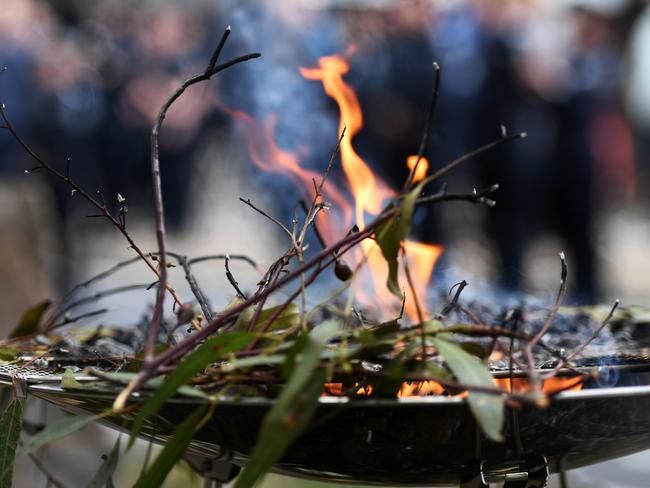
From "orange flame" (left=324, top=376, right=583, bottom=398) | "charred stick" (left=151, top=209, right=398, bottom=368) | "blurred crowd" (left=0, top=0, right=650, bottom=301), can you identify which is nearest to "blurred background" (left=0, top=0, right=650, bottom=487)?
"blurred crowd" (left=0, top=0, right=650, bottom=301)

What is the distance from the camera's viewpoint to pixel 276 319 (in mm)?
787

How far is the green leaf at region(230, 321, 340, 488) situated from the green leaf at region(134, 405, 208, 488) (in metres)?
0.07

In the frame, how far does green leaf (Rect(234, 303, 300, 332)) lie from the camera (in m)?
0.79

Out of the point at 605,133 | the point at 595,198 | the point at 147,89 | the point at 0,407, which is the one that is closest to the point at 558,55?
the point at 605,133

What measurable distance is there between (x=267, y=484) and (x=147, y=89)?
2.23 m

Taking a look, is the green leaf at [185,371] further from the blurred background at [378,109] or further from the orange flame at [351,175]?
the blurred background at [378,109]

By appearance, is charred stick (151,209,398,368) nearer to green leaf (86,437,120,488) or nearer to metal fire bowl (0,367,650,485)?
metal fire bowl (0,367,650,485)

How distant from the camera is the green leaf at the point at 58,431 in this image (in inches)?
25.0

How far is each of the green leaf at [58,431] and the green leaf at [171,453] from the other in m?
0.06

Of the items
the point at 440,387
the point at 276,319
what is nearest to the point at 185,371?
the point at 276,319

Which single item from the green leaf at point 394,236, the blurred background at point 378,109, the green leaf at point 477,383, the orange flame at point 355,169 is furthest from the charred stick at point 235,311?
the blurred background at point 378,109

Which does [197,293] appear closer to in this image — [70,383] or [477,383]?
[70,383]

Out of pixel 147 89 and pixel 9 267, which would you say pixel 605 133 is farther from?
pixel 9 267

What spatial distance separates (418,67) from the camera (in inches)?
134
